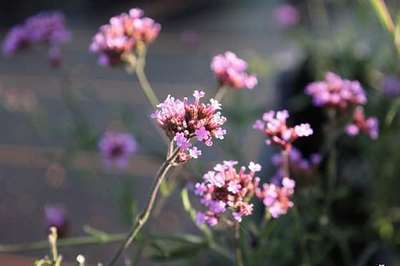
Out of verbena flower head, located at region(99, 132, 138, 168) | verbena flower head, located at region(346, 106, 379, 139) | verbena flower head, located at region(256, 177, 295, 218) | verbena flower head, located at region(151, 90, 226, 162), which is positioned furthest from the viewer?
verbena flower head, located at region(99, 132, 138, 168)

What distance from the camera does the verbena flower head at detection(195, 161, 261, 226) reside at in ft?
1.98

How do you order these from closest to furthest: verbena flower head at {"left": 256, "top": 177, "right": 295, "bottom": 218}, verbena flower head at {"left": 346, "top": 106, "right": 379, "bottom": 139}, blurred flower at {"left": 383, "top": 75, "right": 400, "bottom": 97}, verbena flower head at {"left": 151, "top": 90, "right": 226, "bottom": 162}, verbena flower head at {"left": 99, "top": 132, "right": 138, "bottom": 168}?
1. verbena flower head at {"left": 151, "top": 90, "right": 226, "bottom": 162}
2. verbena flower head at {"left": 256, "top": 177, "right": 295, "bottom": 218}
3. verbena flower head at {"left": 346, "top": 106, "right": 379, "bottom": 139}
4. verbena flower head at {"left": 99, "top": 132, "right": 138, "bottom": 168}
5. blurred flower at {"left": 383, "top": 75, "right": 400, "bottom": 97}

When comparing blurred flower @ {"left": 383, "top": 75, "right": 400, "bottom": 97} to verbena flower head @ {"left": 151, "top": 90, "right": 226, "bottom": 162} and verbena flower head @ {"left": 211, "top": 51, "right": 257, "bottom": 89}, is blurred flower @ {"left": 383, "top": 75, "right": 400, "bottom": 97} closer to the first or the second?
verbena flower head @ {"left": 211, "top": 51, "right": 257, "bottom": 89}

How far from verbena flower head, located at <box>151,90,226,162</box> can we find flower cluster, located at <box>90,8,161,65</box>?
34 centimetres

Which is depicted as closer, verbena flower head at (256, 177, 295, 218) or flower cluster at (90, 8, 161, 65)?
verbena flower head at (256, 177, 295, 218)

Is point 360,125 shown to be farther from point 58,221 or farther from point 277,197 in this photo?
point 58,221

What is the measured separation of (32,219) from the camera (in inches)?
62.5

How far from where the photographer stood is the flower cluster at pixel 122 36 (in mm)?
892

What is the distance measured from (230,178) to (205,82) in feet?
6.39

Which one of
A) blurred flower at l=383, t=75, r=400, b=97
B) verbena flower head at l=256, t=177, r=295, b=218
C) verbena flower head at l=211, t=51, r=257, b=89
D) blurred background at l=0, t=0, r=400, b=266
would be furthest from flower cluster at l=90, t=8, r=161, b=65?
blurred flower at l=383, t=75, r=400, b=97

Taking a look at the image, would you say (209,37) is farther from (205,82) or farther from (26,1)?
(26,1)

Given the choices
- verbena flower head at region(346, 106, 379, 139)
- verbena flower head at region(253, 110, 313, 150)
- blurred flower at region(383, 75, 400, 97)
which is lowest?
verbena flower head at region(253, 110, 313, 150)

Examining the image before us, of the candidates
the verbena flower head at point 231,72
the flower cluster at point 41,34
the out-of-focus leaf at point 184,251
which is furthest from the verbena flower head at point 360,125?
the flower cluster at point 41,34

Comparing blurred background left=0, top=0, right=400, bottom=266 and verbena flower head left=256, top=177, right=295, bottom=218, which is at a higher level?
blurred background left=0, top=0, right=400, bottom=266
